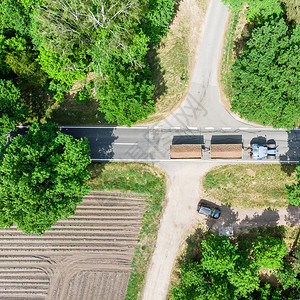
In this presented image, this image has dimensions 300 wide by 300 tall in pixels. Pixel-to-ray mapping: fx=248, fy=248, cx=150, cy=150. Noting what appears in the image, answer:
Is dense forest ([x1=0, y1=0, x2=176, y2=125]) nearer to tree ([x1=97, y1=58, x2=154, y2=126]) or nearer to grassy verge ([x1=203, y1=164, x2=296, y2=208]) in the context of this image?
tree ([x1=97, y1=58, x2=154, y2=126])

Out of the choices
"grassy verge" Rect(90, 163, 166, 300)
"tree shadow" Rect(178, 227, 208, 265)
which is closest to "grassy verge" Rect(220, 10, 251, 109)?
"grassy verge" Rect(90, 163, 166, 300)

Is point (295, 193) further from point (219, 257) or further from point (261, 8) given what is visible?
point (261, 8)

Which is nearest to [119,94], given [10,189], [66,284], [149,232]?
[10,189]

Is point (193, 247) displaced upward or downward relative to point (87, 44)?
downward

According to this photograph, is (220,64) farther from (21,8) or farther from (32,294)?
(32,294)

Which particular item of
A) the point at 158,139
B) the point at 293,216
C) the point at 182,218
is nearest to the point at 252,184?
the point at 293,216
